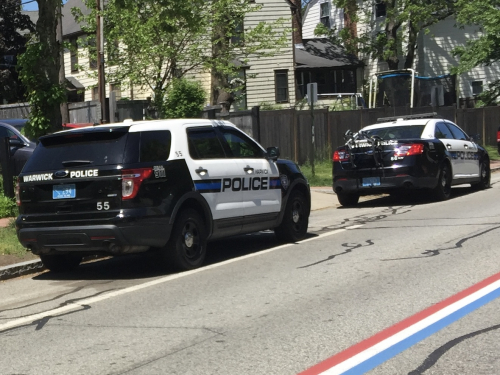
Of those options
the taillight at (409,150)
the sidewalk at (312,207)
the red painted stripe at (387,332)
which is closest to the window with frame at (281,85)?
the sidewalk at (312,207)

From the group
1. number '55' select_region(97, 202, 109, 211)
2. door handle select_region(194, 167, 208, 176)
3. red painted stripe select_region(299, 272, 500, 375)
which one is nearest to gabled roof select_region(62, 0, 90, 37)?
door handle select_region(194, 167, 208, 176)

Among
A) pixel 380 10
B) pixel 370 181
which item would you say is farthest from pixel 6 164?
pixel 380 10

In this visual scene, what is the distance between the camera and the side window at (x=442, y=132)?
17.0 meters

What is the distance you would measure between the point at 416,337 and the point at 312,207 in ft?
36.8

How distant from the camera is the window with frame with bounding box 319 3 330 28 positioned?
168 feet

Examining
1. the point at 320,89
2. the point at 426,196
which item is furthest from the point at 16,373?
the point at 320,89

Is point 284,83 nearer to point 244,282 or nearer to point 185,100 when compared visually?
point 185,100

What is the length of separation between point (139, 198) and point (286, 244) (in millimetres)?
3295

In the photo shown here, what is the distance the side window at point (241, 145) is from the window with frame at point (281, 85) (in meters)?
29.3

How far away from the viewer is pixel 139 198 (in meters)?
9.20

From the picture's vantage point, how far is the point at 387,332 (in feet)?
20.9

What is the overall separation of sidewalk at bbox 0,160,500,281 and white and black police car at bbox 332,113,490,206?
718mm

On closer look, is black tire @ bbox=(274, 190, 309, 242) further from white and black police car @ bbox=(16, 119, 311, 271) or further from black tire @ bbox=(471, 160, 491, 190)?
black tire @ bbox=(471, 160, 491, 190)

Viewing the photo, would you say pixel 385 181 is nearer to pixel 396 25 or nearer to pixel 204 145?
pixel 204 145
